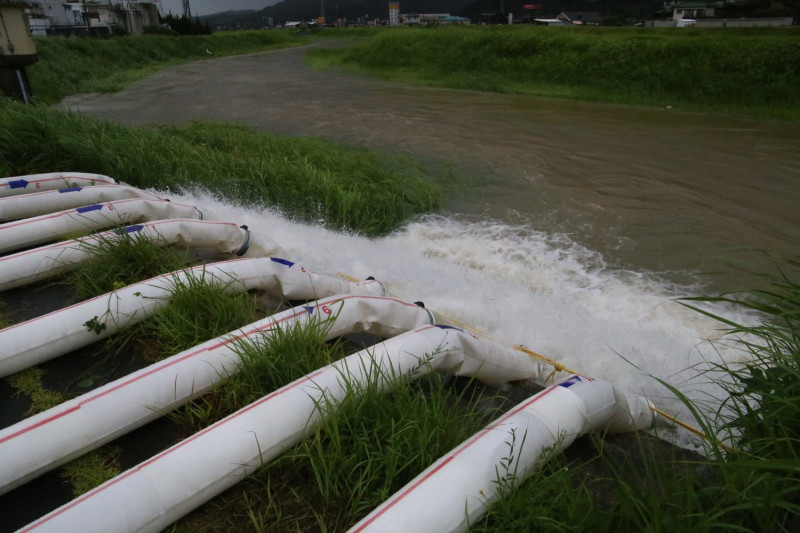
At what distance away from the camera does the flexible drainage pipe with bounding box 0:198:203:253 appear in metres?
3.77

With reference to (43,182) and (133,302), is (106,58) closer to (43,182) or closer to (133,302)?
(43,182)

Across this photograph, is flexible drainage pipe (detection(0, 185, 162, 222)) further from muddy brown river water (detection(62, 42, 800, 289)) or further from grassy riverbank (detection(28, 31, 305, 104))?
grassy riverbank (detection(28, 31, 305, 104))

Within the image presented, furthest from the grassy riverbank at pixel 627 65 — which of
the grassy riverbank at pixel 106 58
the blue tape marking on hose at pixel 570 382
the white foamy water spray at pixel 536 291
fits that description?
the blue tape marking on hose at pixel 570 382

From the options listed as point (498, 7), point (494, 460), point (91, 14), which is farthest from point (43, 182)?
point (498, 7)

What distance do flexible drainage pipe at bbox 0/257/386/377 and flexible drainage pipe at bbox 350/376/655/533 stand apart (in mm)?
1667

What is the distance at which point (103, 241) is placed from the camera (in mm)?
3521

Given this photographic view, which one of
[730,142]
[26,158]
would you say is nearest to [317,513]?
[26,158]

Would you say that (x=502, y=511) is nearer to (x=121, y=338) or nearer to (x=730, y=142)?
(x=121, y=338)

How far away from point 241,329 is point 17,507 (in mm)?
1087

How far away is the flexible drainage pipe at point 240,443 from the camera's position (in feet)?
5.47

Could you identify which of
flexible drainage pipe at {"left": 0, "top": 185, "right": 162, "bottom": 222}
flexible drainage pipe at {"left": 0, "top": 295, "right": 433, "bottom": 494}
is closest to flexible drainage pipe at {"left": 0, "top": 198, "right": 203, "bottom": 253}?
flexible drainage pipe at {"left": 0, "top": 185, "right": 162, "bottom": 222}

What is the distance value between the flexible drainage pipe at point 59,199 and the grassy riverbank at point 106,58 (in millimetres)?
11230

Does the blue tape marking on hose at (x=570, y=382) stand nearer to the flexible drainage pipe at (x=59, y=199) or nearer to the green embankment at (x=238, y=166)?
the green embankment at (x=238, y=166)

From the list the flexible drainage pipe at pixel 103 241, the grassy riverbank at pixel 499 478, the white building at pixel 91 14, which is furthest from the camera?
the white building at pixel 91 14
